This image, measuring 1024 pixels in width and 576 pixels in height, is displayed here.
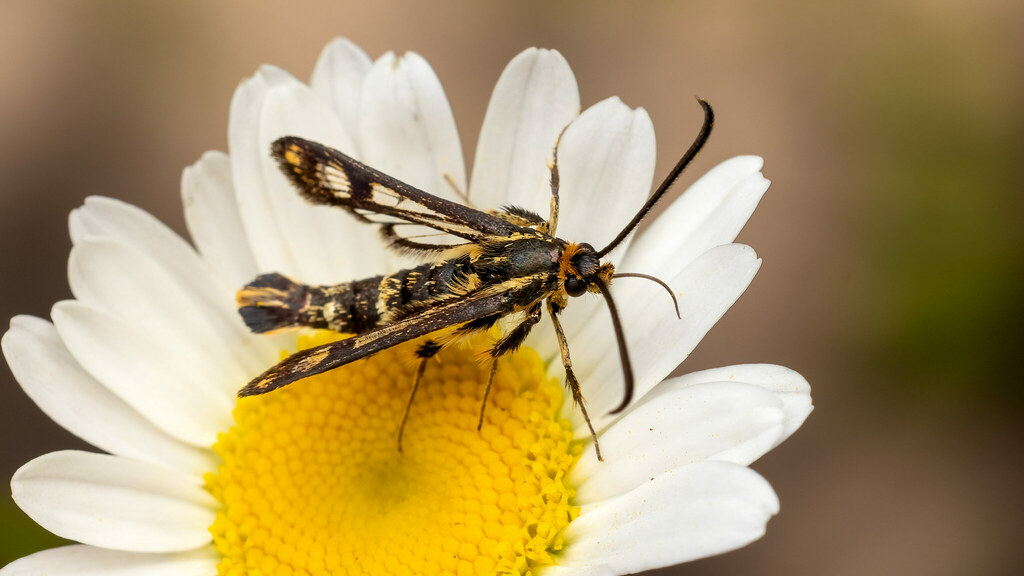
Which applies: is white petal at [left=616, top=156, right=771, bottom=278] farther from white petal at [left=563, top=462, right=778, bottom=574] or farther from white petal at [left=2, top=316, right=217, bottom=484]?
white petal at [left=2, top=316, right=217, bottom=484]

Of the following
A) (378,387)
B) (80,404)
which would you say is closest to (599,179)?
(378,387)

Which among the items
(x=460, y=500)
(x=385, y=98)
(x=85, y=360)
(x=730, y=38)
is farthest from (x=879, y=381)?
(x=85, y=360)

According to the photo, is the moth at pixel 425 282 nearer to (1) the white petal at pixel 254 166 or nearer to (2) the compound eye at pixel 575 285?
(2) the compound eye at pixel 575 285

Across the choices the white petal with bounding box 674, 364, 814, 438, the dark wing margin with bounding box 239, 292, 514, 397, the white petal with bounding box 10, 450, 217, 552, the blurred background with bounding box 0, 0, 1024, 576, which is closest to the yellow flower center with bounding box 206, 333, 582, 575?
the white petal with bounding box 10, 450, 217, 552

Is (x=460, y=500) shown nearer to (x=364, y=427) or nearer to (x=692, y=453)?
(x=364, y=427)

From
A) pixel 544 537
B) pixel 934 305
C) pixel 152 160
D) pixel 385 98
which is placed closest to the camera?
pixel 544 537

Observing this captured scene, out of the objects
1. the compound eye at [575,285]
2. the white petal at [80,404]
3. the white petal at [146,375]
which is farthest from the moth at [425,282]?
the white petal at [80,404]

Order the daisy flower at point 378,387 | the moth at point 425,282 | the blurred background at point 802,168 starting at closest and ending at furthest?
the daisy flower at point 378,387 → the moth at point 425,282 → the blurred background at point 802,168
